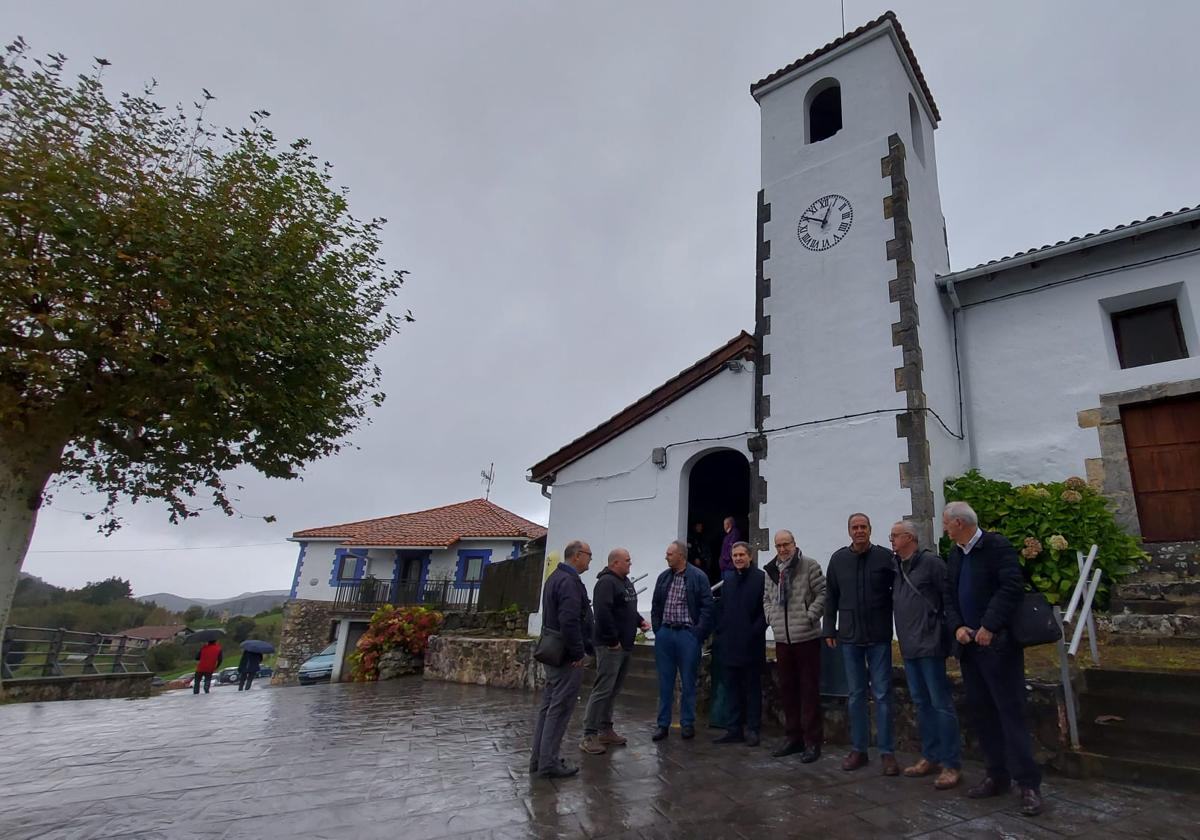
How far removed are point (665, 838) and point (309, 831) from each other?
184 cm

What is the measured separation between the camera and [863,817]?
3.27m

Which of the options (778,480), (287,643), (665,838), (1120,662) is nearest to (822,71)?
(778,480)

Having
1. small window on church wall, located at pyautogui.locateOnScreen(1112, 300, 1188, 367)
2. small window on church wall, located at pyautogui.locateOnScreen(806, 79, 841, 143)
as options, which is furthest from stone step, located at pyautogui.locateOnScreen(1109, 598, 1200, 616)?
small window on church wall, located at pyautogui.locateOnScreen(806, 79, 841, 143)

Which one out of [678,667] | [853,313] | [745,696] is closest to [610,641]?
[678,667]

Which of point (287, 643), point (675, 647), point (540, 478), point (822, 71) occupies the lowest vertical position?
point (287, 643)

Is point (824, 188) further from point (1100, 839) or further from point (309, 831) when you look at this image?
point (309, 831)

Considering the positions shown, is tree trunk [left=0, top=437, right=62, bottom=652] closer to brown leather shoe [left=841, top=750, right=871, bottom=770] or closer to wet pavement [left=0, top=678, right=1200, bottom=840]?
wet pavement [left=0, top=678, right=1200, bottom=840]

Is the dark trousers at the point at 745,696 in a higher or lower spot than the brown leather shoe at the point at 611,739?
higher

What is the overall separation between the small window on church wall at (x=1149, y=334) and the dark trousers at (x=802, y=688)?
6.37 meters

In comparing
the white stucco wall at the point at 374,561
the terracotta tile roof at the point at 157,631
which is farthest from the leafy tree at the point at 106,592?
the white stucco wall at the point at 374,561

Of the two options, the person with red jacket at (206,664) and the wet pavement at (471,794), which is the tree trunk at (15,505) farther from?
the person with red jacket at (206,664)

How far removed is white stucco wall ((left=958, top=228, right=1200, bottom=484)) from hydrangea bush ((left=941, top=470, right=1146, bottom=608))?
26.4 inches

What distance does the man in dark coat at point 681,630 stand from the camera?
5.27 meters

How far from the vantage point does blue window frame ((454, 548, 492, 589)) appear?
74.6 ft
